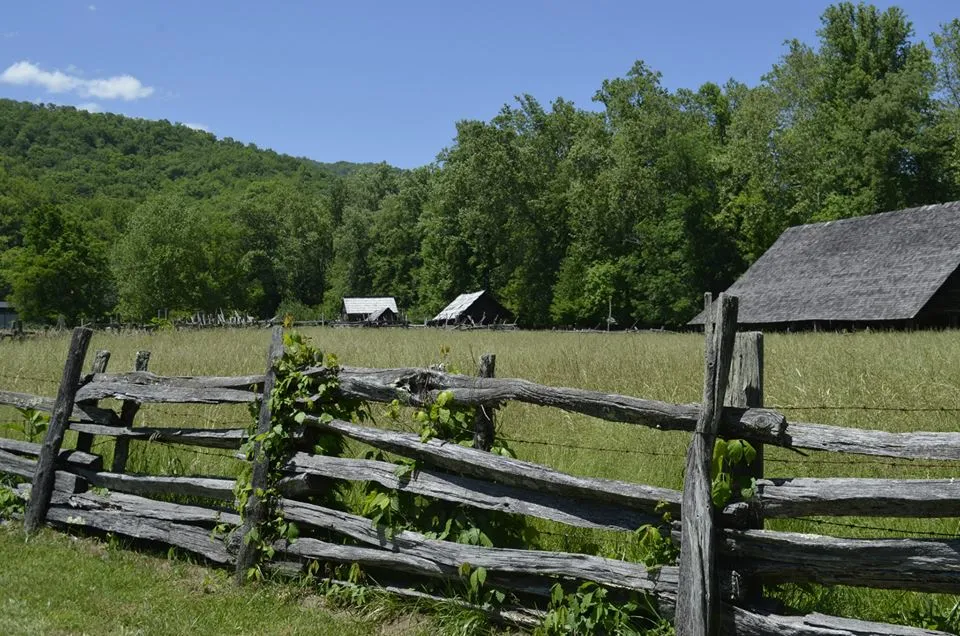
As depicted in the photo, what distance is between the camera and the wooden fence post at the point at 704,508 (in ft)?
11.7

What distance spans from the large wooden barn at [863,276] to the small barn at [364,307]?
4056cm

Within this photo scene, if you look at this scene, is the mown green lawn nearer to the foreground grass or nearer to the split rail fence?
the foreground grass

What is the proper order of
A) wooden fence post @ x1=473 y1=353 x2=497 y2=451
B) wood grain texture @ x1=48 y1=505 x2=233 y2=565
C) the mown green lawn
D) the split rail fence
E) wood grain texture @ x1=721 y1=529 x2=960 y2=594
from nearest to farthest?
1. wood grain texture @ x1=721 y1=529 x2=960 y2=594
2. the split rail fence
3. the mown green lawn
4. wooden fence post @ x1=473 y1=353 x2=497 y2=451
5. wood grain texture @ x1=48 y1=505 x2=233 y2=565

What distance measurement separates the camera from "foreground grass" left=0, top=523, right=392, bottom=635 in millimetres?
4551

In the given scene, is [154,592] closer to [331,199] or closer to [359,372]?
[359,372]

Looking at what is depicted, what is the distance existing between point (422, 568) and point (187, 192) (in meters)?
117

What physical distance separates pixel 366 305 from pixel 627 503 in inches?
2700

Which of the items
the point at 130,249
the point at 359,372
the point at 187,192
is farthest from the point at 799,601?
the point at 187,192

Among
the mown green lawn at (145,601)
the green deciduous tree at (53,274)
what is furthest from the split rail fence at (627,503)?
the green deciduous tree at (53,274)

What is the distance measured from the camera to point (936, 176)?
4497 cm

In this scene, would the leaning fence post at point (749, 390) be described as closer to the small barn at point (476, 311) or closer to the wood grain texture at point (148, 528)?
the wood grain texture at point (148, 528)

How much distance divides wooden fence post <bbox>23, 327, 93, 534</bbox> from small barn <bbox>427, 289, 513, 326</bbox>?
2020 inches

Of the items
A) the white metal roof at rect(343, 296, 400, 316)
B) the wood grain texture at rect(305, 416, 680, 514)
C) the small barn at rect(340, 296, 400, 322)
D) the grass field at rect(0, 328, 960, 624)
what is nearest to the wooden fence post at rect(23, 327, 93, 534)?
the grass field at rect(0, 328, 960, 624)

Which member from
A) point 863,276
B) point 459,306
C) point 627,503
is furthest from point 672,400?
point 459,306
